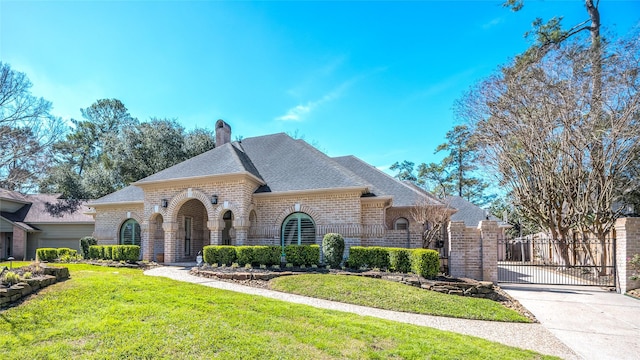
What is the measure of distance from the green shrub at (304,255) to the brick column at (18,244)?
23.3 metres

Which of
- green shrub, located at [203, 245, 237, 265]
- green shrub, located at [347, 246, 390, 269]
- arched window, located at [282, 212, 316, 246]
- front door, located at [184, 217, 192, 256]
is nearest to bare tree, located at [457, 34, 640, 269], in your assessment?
green shrub, located at [347, 246, 390, 269]

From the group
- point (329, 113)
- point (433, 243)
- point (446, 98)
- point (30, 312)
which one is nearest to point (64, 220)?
point (329, 113)

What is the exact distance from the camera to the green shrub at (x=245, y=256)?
503 inches

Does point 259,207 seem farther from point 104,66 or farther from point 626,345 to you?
point 626,345

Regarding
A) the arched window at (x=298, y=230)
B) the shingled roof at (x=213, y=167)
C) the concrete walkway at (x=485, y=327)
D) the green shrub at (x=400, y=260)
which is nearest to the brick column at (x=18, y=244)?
the shingled roof at (x=213, y=167)

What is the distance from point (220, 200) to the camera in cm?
1520

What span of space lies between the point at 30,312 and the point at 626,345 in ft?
35.3

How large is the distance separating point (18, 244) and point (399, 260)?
27473 millimetres

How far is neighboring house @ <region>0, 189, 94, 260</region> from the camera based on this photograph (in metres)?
23.8

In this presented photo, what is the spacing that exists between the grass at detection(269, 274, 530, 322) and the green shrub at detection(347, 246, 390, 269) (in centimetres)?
164

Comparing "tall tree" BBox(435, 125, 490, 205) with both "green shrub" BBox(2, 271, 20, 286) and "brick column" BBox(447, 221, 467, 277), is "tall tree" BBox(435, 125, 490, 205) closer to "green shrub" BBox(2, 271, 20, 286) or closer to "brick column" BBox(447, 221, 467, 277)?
"brick column" BBox(447, 221, 467, 277)

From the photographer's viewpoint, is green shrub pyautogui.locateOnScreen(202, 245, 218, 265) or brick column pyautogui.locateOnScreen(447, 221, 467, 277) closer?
brick column pyautogui.locateOnScreen(447, 221, 467, 277)

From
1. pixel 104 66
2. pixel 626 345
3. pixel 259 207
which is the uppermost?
pixel 104 66

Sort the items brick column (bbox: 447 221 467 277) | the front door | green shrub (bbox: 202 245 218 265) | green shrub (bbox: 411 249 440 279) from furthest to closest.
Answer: the front door → green shrub (bbox: 202 245 218 265) → brick column (bbox: 447 221 467 277) → green shrub (bbox: 411 249 440 279)
